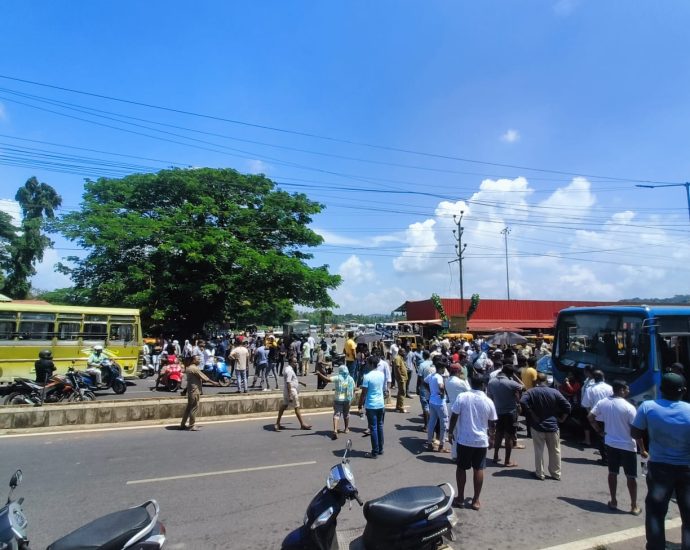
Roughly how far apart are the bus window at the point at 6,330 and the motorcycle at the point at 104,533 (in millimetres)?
13306

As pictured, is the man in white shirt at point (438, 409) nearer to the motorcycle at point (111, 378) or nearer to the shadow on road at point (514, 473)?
the shadow on road at point (514, 473)

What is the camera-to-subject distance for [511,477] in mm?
6684

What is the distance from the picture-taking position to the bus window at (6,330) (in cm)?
1380

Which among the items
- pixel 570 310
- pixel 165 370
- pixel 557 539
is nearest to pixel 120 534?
pixel 557 539

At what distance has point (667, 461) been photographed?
4.02 m

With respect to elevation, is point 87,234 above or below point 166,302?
above

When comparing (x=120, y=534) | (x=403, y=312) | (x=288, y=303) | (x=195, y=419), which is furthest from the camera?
(x=403, y=312)

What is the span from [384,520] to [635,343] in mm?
7321

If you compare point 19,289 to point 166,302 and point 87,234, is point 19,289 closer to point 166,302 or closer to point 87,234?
point 87,234

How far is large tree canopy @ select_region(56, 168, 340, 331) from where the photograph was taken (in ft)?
87.8

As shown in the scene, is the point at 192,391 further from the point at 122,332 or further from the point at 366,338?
the point at 366,338

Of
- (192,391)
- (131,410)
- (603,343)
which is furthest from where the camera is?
(131,410)

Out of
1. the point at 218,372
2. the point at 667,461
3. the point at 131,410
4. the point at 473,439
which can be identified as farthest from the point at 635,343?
the point at 218,372

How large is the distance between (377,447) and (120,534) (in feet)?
17.2
